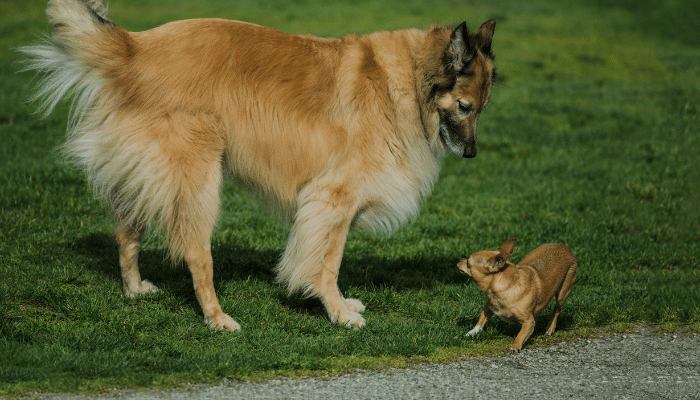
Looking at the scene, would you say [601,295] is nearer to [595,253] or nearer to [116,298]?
[595,253]

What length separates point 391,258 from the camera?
7.10 m

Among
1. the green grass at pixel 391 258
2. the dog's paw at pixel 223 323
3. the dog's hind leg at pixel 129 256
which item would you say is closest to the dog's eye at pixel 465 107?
the green grass at pixel 391 258

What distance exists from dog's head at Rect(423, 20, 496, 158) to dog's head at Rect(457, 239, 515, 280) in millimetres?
1031

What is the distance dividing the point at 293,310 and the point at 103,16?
9.95ft

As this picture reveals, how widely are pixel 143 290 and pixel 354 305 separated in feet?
6.30

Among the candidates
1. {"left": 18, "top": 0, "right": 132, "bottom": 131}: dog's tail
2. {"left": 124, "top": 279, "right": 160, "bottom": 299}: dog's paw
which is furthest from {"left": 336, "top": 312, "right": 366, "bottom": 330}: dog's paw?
{"left": 18, "top": 0, "right": 132, "bottom": 131}: dog's tail

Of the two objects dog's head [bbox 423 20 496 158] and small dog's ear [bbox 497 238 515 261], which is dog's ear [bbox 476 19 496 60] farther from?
small dog's ear [bbox 497 238 515 261]

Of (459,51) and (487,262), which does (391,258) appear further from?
(459,51)

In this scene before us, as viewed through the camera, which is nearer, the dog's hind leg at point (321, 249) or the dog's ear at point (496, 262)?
the dog's ear at point (496, 262)

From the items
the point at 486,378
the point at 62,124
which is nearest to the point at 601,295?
the point at 486,378

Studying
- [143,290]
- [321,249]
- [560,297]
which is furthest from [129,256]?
[560,297]

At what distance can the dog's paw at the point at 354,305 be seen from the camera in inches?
223

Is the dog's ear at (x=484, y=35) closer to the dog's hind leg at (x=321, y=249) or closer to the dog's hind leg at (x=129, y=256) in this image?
the dog's hind leg at (x=321, y=249)

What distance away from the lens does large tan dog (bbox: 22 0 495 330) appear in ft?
16.1
